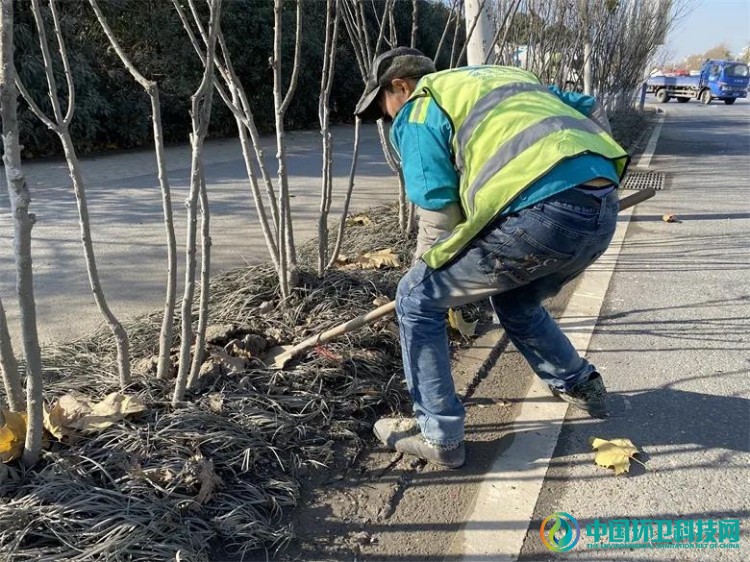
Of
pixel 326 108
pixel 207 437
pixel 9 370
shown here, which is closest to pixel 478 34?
pixel 326 108

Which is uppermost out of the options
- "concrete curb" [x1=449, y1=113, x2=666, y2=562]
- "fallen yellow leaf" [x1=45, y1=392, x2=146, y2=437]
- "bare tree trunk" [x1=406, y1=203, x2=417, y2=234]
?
"bare tree trunk" [x1=406, y1=203, x2=417, y2=234]

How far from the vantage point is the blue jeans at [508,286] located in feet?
6.85

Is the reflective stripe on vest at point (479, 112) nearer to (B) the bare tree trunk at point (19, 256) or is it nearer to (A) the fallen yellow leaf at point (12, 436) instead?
(B) the bare tree trunk at point (19, 256)

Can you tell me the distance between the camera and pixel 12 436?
6.91 ft

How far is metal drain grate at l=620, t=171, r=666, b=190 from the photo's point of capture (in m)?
8.65

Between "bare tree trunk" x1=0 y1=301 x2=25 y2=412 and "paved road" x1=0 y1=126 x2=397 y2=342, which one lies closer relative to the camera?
"bare tree trunk" x1=0 y1=301 x2=25 y2=412

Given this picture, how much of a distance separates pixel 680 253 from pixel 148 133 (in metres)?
10.7

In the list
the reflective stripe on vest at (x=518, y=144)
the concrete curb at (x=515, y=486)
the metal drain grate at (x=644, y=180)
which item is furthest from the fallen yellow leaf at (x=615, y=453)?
the metal drain grate at (x=644, y=180)

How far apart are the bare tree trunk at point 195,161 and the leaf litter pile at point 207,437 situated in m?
0.18

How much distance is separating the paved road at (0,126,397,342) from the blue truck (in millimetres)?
28660

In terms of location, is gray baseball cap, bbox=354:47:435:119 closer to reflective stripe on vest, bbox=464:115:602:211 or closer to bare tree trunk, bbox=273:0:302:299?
reflective stripe on vest, bbox=464:115:602:211

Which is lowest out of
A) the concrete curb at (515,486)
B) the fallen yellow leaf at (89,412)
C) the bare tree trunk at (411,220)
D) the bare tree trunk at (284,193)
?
the concrete curb at (515,486)

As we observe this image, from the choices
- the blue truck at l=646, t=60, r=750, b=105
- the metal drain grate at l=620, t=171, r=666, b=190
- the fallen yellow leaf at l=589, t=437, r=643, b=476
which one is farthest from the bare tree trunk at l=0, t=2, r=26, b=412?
the blue truck at l=646, t=60, r=750, b=105

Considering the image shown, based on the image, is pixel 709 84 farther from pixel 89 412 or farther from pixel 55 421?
pixel 55 421
